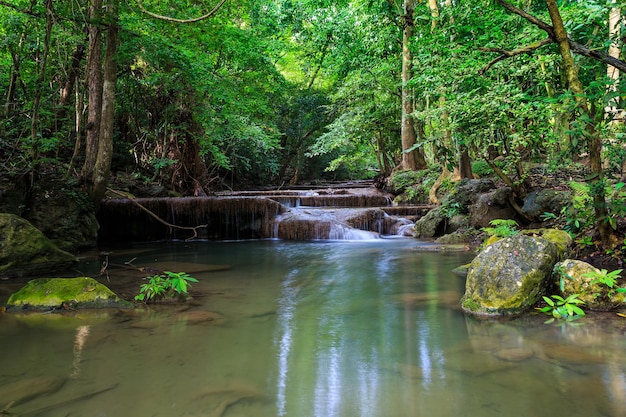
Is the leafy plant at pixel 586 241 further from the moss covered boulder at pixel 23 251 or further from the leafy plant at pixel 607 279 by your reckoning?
the moss covered boulder at pixel 23 251

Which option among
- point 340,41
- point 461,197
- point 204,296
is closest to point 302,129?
point 340,41

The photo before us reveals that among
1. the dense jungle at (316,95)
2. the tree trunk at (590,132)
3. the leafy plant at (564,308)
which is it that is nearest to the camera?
the leafy plant at (564,308)

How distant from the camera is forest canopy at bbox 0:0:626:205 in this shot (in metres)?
5.61

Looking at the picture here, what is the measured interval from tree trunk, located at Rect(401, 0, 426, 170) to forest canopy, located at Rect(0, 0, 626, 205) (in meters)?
0.08

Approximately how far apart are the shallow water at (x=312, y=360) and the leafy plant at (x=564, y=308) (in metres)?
0.13

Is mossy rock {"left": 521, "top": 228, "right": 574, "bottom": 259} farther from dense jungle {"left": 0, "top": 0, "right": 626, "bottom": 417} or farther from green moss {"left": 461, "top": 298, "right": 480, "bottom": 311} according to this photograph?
green moss {"left": 461, "top": 298, "right": 480, "bottom": 311}

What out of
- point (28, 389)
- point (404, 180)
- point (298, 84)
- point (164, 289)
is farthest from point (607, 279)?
point (298, 84)

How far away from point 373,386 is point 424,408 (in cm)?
39

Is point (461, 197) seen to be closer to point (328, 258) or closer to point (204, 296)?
point (328, 258)

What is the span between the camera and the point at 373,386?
8.87ft

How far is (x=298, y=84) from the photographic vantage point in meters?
23.0

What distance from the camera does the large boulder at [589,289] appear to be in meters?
4.05

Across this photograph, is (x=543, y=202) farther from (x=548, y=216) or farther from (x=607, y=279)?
(x=607, y=279)

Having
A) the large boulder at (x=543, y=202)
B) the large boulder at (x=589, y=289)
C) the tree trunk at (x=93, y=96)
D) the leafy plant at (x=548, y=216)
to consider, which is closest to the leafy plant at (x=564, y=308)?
the large boulder at (x=589, y=289)
